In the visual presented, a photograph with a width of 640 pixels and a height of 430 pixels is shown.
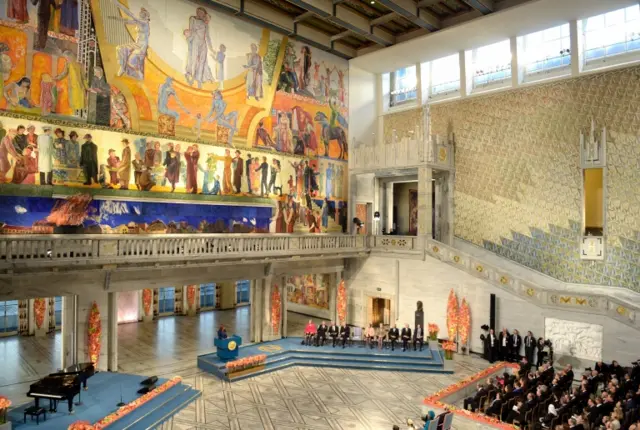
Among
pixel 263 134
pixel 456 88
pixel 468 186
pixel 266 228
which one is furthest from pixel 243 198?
pixel 456 88

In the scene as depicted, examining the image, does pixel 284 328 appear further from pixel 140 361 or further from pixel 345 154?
pixel 345 154

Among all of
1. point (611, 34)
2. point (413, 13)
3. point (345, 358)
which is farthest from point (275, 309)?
point (611, 34)

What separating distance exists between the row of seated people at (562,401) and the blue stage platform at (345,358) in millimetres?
4036

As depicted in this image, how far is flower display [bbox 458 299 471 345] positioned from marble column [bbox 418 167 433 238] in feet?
11.4

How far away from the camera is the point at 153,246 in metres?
14.1

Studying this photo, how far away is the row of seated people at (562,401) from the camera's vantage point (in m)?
9.85

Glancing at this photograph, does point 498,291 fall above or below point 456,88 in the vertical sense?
below

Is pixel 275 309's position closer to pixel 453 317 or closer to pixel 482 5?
pixel 453 317

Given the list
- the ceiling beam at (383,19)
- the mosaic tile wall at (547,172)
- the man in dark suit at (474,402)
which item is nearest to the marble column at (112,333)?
the man in dark suit at (474,402)

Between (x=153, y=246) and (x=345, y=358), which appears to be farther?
(x=345, y=358)

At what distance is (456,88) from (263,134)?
32.4 feet

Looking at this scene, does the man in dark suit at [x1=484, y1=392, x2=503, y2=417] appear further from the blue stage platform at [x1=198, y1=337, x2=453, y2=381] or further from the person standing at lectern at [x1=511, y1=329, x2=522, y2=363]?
the person standing at lectern at [x1=511, y1=329, x2=522, y2=363]

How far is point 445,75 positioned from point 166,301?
18.3 m

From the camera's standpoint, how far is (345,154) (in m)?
23.5
